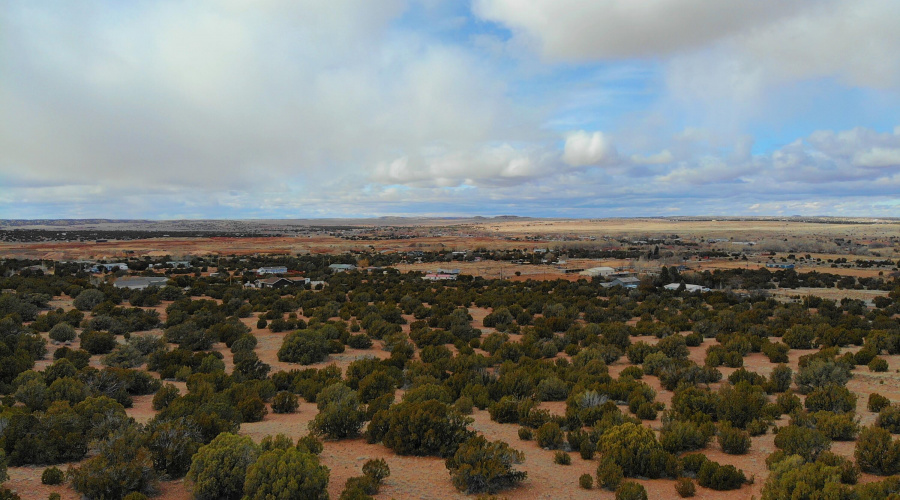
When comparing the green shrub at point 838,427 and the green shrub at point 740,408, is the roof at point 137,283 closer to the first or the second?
the green shrub at point 740,408

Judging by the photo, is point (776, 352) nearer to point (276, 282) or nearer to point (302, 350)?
point (302, 350)

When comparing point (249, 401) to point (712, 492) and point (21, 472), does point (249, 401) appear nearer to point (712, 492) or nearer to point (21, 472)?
point (21, 472)

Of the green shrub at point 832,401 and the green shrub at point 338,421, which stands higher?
the green shrub at point 338,421

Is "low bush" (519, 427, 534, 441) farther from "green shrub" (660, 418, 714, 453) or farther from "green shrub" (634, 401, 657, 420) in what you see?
"green shrub" (634, 401, 657, 420)

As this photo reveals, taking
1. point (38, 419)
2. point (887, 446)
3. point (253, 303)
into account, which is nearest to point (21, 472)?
point (38, 419)

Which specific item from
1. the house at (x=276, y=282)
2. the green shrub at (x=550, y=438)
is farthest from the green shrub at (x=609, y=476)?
the house at (x=276, y=282)

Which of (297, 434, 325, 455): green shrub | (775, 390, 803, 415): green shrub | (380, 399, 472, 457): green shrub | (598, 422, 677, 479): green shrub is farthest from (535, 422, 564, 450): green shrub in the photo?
(775, 390, 803, 415): green shrub
